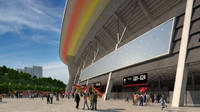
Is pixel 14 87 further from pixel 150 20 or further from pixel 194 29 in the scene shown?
pixel 194 29

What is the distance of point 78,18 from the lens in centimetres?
4738

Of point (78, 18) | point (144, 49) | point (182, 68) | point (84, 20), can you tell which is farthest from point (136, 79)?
point (78, 18)

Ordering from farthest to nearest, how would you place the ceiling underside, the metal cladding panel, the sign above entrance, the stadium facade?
the ceiling underside < the sign above entrance < the metal cladding panel < the stadium facade

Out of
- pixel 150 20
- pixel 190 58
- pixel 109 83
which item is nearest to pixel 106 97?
pixel 109 83

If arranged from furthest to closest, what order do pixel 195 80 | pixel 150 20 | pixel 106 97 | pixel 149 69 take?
pixel 106 97 < pixel 150 20 < pixel 195 80 < pixel 149 69

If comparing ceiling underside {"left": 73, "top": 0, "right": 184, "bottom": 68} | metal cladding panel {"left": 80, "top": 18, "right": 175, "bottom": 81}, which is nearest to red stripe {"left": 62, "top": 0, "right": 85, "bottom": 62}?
ceiling underside {"left": 73, "top": 0, "right": 184, "bottom": 68}

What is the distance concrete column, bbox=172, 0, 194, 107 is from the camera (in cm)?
1853

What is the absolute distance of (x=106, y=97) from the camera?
3688 centimetres

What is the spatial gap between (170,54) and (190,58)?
3.21 m

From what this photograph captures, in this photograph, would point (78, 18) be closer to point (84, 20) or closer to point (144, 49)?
point (84, 20)

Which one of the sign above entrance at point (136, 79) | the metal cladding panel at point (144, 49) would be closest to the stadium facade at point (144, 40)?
the metal cladding panel at point (144, 49)

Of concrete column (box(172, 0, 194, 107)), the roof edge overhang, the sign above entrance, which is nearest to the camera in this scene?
concrete column (box(172, 0, 194, 107))

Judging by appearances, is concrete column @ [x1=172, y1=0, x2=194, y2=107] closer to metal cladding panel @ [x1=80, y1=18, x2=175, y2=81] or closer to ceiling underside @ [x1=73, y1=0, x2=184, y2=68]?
metal cladding panel @ [x1=80, y1=18, x2=175, y2=81]

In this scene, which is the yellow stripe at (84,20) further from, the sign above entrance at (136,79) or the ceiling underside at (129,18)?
the sign above entrance at (136,79)
